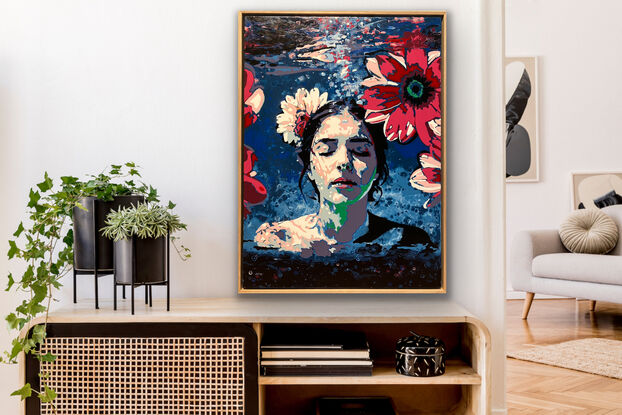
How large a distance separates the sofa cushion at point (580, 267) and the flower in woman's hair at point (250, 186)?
2.68 metres

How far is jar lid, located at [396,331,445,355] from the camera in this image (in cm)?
185

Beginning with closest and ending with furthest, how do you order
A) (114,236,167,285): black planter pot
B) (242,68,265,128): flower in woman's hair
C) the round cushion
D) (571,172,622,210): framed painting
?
(114,236,167,285): black planter pot → (242,68,265,128): flower in woman's hair → the round cushion → (571,172,622,210): framed painting

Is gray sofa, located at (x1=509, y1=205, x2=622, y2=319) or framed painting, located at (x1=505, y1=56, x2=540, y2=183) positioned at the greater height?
framed painting, located at (x1=505, y1=56, x2=540, y2=183)

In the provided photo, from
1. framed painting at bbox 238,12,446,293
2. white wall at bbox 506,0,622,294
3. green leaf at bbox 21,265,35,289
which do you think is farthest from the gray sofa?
green leaf at bbox 21,265,35,289

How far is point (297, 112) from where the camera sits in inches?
83.8

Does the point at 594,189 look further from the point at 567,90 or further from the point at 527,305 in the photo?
the point at 527,305

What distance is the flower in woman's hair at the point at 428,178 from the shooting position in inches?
83.7

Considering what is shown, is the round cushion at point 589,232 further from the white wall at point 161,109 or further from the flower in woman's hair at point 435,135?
the flower in woman's hair at point 435,135

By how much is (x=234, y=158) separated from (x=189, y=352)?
71cm

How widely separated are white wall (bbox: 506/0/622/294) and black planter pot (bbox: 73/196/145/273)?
153 inches

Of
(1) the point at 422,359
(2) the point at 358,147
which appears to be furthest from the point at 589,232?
(1) the point at 422,359

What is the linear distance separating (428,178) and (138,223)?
997mm

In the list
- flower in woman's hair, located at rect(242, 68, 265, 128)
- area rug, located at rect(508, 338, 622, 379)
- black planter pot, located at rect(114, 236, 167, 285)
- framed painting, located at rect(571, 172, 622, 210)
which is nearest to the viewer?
black planter pot, located at rect(114, 236, 167, 285)

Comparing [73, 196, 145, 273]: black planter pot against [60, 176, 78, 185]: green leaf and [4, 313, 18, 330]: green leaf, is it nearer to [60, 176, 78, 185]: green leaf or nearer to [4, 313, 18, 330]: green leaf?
[60, 176, 78, 185]: green leaf
